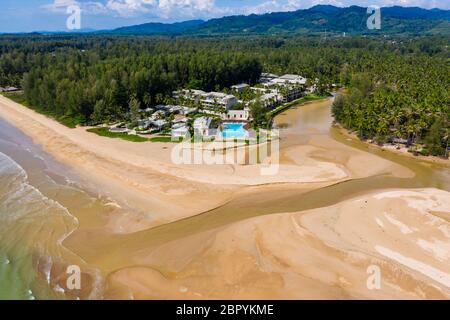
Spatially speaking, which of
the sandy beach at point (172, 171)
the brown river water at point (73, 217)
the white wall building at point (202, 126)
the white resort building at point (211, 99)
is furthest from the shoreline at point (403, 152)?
the white resort building at point (211, 99)

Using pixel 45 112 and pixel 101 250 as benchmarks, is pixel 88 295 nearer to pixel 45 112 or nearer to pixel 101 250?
pixel 101 250

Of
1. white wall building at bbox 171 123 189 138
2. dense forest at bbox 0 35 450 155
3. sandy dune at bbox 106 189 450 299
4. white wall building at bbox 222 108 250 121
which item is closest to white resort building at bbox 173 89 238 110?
dense forest at bbox 0 35 450 155

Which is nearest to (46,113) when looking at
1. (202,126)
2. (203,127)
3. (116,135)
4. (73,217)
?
(116,135)

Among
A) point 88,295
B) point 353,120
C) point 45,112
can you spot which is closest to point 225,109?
point 353,120

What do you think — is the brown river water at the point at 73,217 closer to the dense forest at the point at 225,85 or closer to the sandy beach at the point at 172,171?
the sandy beach at the point at 172,171

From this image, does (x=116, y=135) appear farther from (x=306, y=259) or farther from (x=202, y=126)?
(x=306, y=259)

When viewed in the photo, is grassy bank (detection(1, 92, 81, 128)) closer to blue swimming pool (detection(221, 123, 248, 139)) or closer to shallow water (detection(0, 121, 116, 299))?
shallow water (detection(0, 121, 116, 299))
